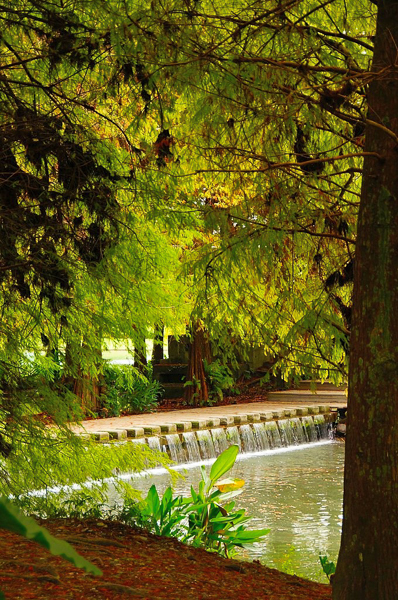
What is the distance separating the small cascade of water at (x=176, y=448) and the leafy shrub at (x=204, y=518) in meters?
6.07

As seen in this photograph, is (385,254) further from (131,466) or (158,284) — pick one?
(131,466)

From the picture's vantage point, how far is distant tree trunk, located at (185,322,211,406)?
1823cm

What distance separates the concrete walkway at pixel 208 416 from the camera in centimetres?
1285

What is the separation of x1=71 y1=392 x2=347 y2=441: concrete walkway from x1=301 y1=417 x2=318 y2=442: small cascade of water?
1.22ft

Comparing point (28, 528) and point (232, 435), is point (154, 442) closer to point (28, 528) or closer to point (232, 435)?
point (232, 435)

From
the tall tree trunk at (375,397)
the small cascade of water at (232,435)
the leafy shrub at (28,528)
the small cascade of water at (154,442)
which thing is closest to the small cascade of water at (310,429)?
the small cascade of water at (232,435)

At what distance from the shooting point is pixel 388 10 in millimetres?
4156

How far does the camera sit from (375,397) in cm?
390

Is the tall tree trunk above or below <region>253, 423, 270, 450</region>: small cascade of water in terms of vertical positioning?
above

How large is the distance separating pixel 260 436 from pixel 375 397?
11.5m

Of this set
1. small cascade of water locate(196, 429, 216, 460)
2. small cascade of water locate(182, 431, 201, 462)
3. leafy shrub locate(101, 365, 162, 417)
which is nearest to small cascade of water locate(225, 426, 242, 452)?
small cascade of water locate(196, 429, 216, 460)

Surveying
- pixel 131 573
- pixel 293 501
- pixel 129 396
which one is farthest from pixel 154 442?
pixel 131 573

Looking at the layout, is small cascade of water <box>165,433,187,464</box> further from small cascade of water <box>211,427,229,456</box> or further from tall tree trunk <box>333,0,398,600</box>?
tall tree trunk <box>333,0,398,600</box>

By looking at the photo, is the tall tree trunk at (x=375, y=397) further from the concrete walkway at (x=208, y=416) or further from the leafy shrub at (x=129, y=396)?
the leafy shrub at (x=129, y=396)
